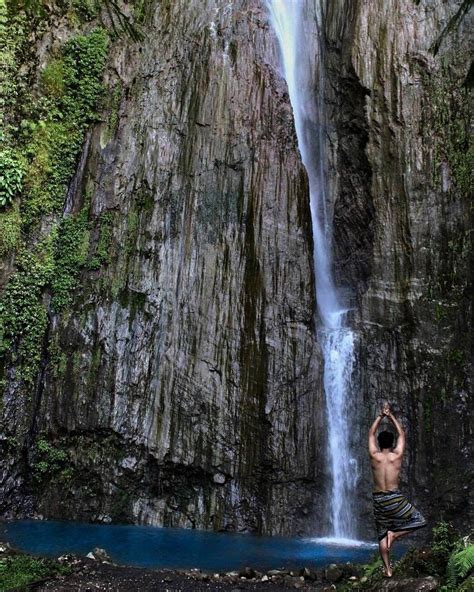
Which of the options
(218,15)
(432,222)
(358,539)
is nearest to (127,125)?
(218,15)

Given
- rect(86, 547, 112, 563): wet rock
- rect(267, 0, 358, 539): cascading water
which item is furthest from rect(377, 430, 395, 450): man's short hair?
rect(267, 0, 358, 539): cascading water

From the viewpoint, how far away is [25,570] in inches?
287

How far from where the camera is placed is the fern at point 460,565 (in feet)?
15.2

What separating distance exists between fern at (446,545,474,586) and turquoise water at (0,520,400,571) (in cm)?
416

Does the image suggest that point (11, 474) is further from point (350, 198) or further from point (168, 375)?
point (350, 198)

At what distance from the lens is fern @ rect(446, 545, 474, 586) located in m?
4.64

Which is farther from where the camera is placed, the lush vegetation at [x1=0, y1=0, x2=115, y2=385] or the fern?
the lush vegetation at [x1=0, y1=0, x2=115, y2=385]

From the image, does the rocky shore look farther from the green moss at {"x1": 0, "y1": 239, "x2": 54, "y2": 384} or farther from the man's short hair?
the green moss at {"x1": 0, "y1": 239, "x2": 54, "y2": 384}

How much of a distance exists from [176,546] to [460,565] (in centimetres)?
626

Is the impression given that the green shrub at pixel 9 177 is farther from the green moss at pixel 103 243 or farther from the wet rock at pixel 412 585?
the wet rock at pixel 412 585

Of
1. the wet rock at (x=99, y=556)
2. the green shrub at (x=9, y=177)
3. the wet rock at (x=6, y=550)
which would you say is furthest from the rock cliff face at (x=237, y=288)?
the wet rock at (x=99, y=556)

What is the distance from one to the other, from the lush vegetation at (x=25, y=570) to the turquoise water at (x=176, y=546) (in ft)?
2.76

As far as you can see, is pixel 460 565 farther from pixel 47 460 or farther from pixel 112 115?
pixel 112 115

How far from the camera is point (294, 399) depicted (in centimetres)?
1305
